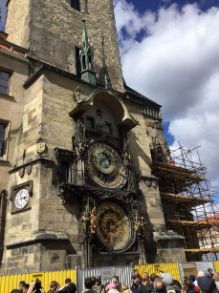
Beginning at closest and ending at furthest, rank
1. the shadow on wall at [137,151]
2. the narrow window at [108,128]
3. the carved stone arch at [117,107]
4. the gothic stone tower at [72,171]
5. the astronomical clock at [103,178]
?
1. the gothic stone tower at [72,171]
2. the astronomical clock at [103,178]
3. the carved stone arch at [117,107]
4. the narrow window at [108,128]
5. the shadow on wall at [137,151]

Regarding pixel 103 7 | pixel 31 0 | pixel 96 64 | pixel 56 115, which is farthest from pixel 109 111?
pixel 103 7

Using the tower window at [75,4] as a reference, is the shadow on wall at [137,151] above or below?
below

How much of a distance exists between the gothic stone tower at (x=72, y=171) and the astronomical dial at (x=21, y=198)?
0.05 meters

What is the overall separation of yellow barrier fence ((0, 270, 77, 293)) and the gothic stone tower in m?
1.78

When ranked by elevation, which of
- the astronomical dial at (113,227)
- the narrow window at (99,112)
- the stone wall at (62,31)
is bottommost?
the astronomical dial at (113,227)

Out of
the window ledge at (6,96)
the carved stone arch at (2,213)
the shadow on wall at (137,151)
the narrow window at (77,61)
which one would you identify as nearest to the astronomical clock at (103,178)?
the shadow on wall at (137,151)

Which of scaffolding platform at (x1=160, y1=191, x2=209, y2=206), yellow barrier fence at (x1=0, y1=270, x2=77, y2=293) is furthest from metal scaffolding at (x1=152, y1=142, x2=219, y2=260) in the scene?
yellow barrier fence at (x1=0, y1=270, x2=77, y2=293)

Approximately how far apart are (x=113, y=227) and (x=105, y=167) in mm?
2946

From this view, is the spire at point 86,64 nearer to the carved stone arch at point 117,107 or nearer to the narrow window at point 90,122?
the carved stone arch at point 117,107

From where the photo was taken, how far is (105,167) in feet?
49.2

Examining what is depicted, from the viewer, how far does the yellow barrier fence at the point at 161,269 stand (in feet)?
36.9

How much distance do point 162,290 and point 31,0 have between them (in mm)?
19234

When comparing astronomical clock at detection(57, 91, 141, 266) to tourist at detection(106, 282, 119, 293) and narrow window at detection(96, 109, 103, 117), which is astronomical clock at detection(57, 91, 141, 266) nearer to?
narrow window at detection(96, 109, 103, 117)

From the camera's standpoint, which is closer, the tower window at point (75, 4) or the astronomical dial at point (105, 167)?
the astronomical dial at point (105, 167)
